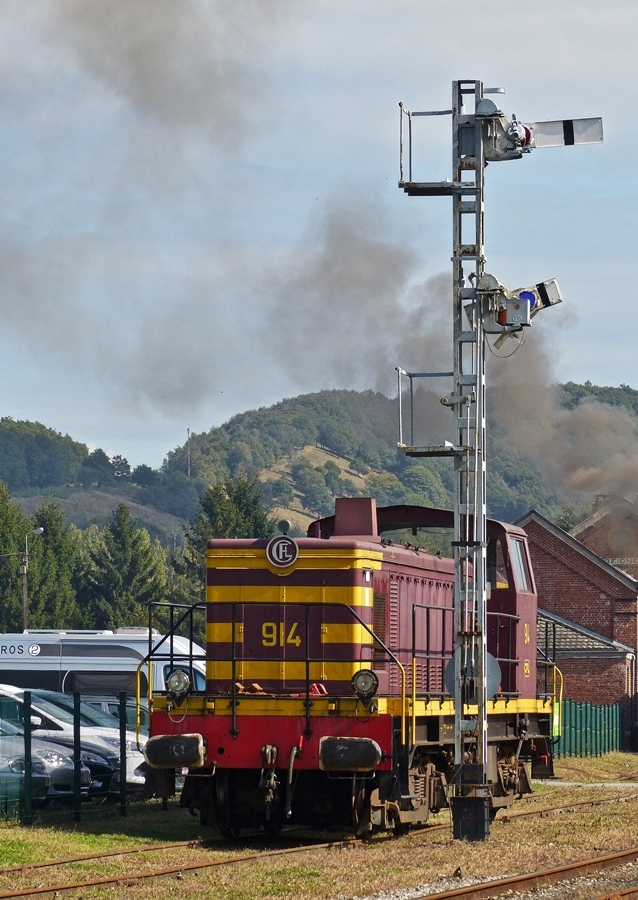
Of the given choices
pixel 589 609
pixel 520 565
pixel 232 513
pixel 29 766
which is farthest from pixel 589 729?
pixel 232 513

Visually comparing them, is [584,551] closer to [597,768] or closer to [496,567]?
[597,768]

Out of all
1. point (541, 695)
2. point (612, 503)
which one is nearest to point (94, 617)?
point (612, 503)

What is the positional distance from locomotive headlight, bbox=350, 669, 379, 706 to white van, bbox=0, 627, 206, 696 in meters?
15.1

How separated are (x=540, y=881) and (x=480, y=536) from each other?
381 centimetres

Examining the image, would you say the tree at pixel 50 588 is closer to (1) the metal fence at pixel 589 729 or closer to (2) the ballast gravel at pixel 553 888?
(1) the metal fence at pixel 589 729

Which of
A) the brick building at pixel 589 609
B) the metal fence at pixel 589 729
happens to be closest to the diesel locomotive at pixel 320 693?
the metal fence at pixel 589 729

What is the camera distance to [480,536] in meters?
14.3

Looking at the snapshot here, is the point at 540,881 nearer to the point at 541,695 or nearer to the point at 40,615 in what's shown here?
the point at 541,695

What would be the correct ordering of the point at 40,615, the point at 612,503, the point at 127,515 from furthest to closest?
the point at 127,515 → the point at 40,615 → the point at 612,503

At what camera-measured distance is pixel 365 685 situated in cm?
1383

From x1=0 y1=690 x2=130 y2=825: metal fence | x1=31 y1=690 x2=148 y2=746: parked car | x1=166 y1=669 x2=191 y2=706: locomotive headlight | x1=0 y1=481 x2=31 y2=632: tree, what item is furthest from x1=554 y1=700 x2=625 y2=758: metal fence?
x1=0 y1=481 x2=31 y2=632: tree

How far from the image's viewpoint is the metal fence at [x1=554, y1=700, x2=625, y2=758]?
3531cm

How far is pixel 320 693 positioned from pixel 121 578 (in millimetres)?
75050

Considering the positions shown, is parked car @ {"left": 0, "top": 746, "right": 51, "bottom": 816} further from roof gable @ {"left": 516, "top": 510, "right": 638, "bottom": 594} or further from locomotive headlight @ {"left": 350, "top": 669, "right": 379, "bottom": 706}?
roof gable @ {"left": 516, "top": 510, "right": 638, "bottom": 594}
